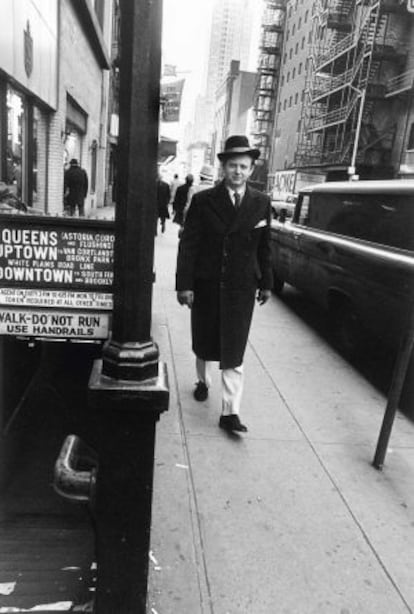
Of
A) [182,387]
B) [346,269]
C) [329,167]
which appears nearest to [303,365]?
A: [346,269]

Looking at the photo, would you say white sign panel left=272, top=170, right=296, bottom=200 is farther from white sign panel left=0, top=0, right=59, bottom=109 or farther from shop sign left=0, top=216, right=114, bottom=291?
shop sign left=0, top=216, right=114, bottom=291

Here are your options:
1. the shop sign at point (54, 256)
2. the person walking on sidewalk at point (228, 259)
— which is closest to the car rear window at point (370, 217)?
the person walking on sidewalk at point (228, 259)

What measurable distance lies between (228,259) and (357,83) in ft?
124

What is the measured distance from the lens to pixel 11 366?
3256mm

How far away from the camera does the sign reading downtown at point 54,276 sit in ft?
10.6

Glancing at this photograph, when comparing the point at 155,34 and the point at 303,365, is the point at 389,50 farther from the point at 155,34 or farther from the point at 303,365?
the point at 155,34

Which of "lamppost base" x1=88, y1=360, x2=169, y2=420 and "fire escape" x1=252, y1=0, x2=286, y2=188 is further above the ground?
"fire escape" x1=252, y1=0, x2=286, y2=188

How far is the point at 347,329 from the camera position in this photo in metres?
6.34

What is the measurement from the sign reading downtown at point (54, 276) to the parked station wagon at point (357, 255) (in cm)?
270

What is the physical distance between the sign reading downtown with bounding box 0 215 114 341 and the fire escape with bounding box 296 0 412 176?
32930 millimetres

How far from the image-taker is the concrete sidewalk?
8.28ft

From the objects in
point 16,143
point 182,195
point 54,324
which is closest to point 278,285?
point 16,143

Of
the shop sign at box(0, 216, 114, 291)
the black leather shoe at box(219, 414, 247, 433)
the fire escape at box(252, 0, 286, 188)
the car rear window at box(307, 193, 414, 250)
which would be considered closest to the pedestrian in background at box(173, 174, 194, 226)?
the car rear window at box(307, 193, 414, 250)

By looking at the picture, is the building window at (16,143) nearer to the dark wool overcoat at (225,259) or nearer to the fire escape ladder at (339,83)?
the dark wool overcoat at (225,259)
